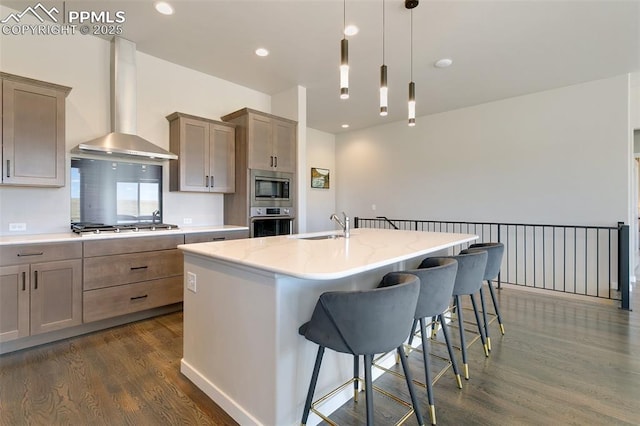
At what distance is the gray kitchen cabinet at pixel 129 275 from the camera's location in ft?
9.27

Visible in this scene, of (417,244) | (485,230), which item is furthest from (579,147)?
(417,244)

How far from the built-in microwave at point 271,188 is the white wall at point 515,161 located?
2835 mm

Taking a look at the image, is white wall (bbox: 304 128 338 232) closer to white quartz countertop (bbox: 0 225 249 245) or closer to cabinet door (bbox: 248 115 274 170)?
cabinet door (bbox: 248 115 274 170)

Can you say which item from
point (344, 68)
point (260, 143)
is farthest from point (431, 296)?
point (260, 143)

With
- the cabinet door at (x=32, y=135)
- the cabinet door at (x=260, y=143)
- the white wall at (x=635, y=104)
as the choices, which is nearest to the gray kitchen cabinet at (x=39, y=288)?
the cabinet door at (x=32, y=135)

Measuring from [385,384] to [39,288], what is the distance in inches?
113

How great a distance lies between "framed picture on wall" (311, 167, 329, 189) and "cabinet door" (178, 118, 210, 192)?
11.2ft

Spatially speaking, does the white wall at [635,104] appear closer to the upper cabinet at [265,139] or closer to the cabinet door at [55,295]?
the upper cabinet at [265,139]

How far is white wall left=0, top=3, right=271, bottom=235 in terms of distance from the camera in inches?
113

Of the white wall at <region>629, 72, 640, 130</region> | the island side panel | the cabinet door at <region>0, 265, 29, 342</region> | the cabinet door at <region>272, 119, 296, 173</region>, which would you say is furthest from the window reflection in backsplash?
the white wall at <region>629, 72, 640, 130</region>

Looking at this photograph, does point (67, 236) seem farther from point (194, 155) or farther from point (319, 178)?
point (319, 178)

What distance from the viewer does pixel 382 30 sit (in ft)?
10.1

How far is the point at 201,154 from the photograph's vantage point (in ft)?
12.8

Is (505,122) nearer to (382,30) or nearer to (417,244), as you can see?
(382,30)
